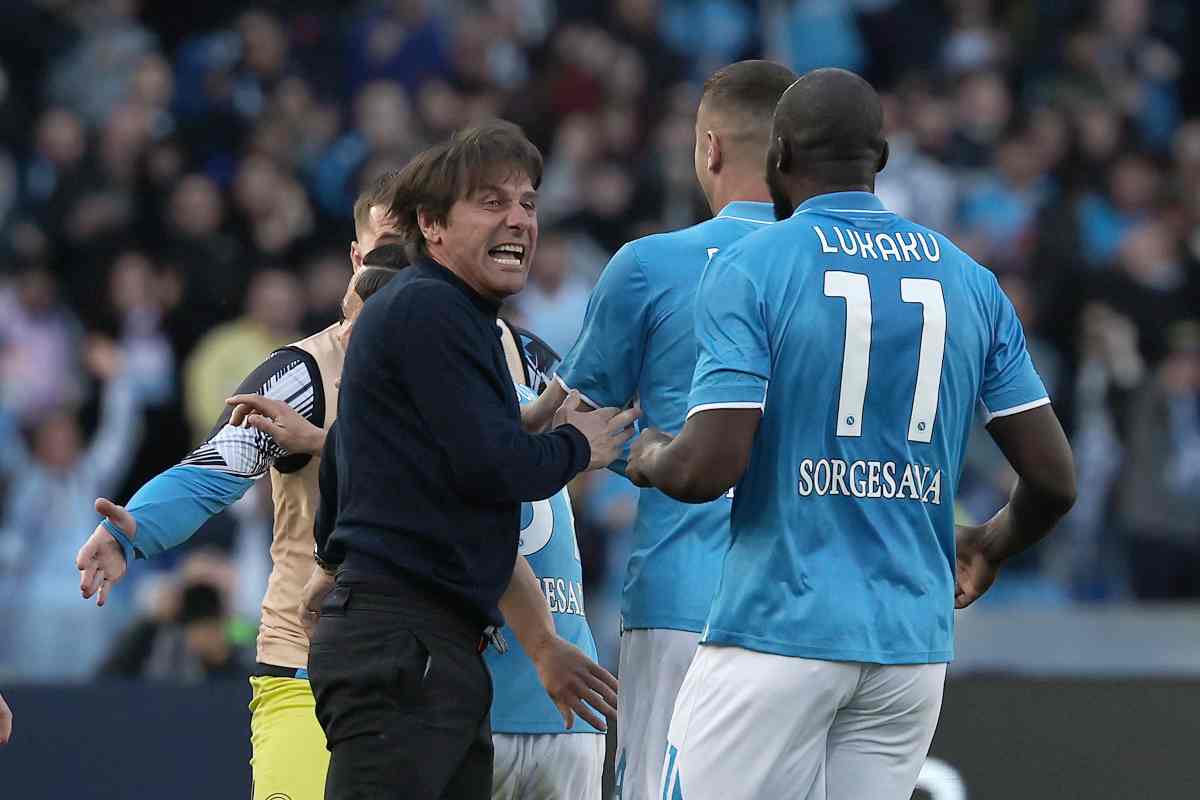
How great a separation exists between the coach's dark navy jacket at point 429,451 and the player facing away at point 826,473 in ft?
1.24

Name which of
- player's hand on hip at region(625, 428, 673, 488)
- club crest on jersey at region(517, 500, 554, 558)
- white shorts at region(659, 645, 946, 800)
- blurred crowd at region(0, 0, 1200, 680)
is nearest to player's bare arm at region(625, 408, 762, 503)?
player's hand on hip at region(625, 428, 673, 488)

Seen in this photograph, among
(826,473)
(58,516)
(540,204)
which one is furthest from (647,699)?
(540,204)

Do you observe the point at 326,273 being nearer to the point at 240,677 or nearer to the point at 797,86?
the point at 240,677

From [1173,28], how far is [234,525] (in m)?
8.24

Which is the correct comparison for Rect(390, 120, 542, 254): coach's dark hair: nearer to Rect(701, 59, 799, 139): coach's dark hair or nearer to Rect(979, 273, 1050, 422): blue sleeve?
Rect(701, 59, 799, 139): coach's dark hair

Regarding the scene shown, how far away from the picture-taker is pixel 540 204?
11953 mm

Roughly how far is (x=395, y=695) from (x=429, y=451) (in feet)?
1.68

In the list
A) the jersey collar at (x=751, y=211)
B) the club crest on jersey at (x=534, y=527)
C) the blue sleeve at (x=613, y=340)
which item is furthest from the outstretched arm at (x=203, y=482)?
the jersey collar at (x=751, y=211)

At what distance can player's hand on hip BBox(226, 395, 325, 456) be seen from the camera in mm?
4930

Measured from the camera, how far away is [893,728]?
436cm

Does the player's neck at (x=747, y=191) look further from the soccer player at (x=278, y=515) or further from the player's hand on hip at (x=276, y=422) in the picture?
the player's hand on hip at (x=276, y=422)

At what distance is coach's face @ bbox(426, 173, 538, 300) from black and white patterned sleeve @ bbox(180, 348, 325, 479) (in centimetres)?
87

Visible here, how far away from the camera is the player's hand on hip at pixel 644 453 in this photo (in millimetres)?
4387

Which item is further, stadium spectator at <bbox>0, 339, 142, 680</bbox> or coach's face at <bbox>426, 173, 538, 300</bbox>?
stadium spectator at <bbox>0, 339, 142, 680</bbox>
